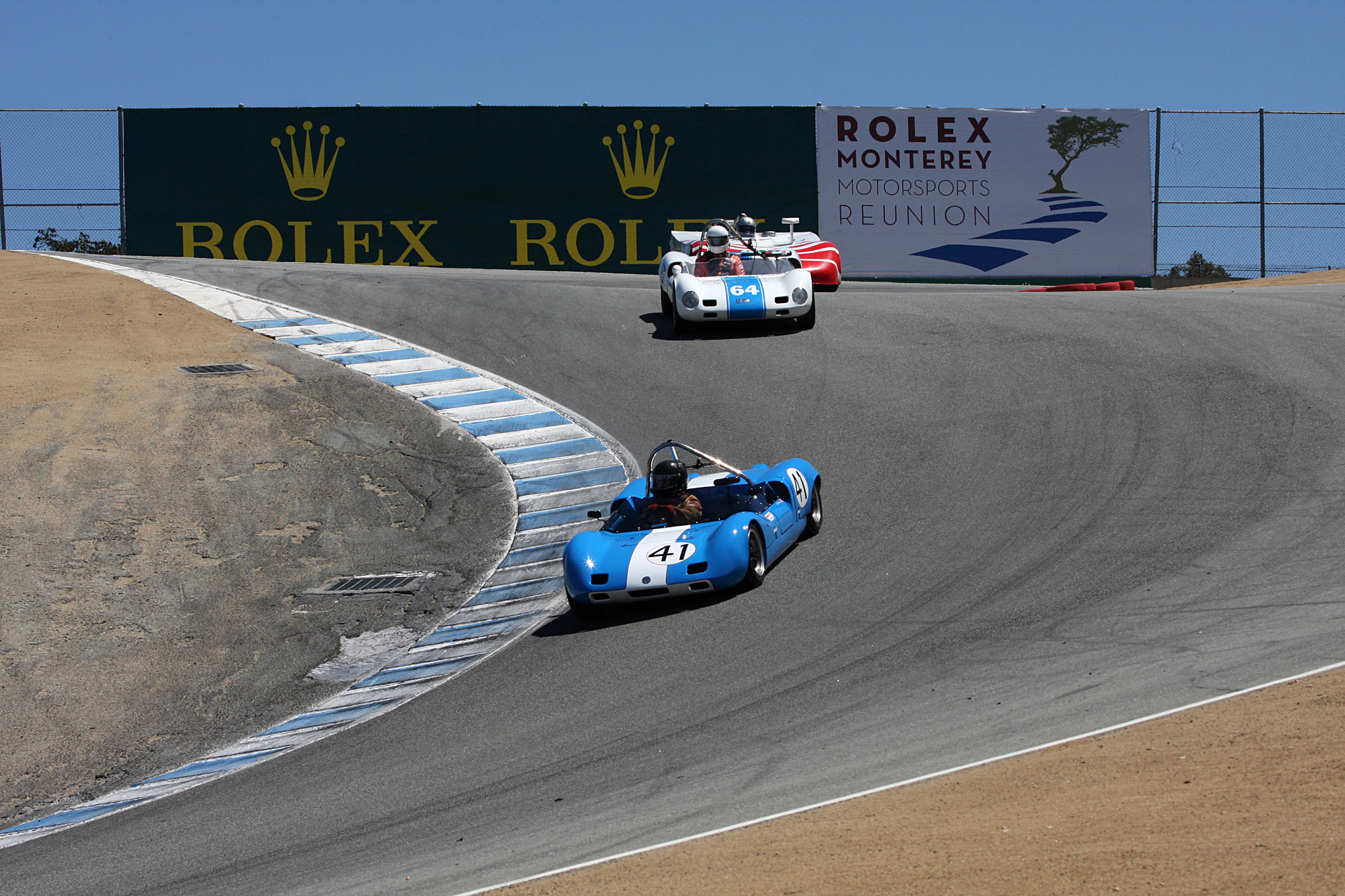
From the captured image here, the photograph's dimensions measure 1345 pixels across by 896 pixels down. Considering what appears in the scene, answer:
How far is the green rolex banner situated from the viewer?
25109 mm

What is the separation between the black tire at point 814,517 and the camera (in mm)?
10586

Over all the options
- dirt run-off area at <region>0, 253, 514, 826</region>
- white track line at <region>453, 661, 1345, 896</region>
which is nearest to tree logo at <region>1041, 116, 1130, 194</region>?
dirt run-off area at <region>0, 253, 514, 826</region>

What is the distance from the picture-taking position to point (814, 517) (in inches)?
420

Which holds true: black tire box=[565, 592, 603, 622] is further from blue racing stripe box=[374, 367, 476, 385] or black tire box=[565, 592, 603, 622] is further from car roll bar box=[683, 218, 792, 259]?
car roll bar box=[683, 218, 792, 259]

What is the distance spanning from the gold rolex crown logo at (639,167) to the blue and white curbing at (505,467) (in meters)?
9.48

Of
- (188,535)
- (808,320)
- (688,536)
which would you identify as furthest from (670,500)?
(808,320)

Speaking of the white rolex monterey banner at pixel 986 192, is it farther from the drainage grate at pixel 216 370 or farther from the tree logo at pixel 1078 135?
the drainage grate at pixel 216 370

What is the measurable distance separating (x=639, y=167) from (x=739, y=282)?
9801 millimetres

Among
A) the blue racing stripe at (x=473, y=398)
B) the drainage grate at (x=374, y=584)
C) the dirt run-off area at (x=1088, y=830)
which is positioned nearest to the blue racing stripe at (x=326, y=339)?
the blue racing stripe at (x=473, y=398)

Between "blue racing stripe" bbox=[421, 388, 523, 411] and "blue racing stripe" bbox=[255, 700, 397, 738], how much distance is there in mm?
6207

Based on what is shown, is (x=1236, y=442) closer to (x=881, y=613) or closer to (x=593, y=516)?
(x=881, y=613)

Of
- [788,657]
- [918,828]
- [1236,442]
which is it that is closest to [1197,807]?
[918,828]

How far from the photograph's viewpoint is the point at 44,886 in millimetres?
6059

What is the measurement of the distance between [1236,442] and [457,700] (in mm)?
7576
